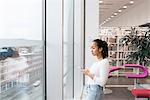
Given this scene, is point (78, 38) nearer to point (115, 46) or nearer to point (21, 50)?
point (21, 50)

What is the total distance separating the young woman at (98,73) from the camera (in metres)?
3.55

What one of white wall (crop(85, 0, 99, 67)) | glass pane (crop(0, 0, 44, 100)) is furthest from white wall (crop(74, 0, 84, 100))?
glass pane (crop(0, 0, 44, 100))

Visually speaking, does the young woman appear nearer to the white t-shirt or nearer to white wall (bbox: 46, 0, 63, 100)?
the white t-shirt

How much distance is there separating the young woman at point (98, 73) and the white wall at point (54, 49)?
108 cm

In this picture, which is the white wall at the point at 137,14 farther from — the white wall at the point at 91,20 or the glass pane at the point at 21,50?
the glass pane at the point at 21,50

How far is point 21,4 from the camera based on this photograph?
5.88 ft

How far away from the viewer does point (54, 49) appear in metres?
2.53

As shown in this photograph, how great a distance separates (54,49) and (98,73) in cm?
119

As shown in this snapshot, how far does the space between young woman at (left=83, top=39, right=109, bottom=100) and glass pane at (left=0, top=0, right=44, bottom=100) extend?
1.27 metres

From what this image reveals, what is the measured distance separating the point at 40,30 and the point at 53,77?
469 mm

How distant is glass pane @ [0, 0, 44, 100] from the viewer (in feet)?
4.82

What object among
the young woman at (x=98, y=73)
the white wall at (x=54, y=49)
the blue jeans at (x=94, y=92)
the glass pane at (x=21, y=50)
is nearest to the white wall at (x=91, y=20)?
the young woman at (x=98, y=73)

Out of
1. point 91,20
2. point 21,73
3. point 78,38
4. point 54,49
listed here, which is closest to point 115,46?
point 91,20

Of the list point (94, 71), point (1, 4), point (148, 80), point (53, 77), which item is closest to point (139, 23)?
point (148, 80)
